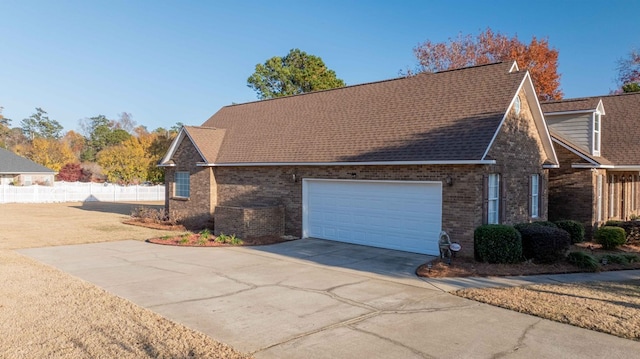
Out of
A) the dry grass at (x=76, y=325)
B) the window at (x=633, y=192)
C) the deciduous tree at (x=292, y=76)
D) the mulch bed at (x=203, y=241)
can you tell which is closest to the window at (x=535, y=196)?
the window at (x=633, y=192)

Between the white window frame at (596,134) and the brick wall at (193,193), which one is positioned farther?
the brick wall at (193,193)

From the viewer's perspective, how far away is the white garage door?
1252 centimetres

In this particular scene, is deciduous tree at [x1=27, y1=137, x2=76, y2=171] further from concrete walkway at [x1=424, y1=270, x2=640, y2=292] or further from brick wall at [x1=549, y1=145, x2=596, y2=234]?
concrete walkway at [x1=424, y1=270, x2=640, y2=292]

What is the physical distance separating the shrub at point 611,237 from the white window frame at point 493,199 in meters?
Answer: 4.16

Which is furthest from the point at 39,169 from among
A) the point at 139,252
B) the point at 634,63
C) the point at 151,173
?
the point at 634,63

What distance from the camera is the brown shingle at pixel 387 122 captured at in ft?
40.7

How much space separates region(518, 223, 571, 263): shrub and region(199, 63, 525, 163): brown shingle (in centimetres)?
240

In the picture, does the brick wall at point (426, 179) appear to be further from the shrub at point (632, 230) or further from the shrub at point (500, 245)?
the shrub at point (632, 230)

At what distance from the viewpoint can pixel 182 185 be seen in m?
20.2

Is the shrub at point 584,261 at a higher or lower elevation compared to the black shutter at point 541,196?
lower

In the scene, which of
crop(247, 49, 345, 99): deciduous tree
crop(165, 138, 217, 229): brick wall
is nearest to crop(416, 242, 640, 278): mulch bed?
crop(165, 138, 217, 229): brick wall

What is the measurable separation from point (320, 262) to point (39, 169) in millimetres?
43694

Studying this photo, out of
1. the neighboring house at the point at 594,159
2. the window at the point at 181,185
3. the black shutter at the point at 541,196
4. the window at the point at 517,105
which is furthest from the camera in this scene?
the window at the point at 181,185

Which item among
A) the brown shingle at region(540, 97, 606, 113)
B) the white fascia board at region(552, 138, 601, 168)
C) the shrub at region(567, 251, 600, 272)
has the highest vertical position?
the brown shingle at region(540, 97, 606, 113)
